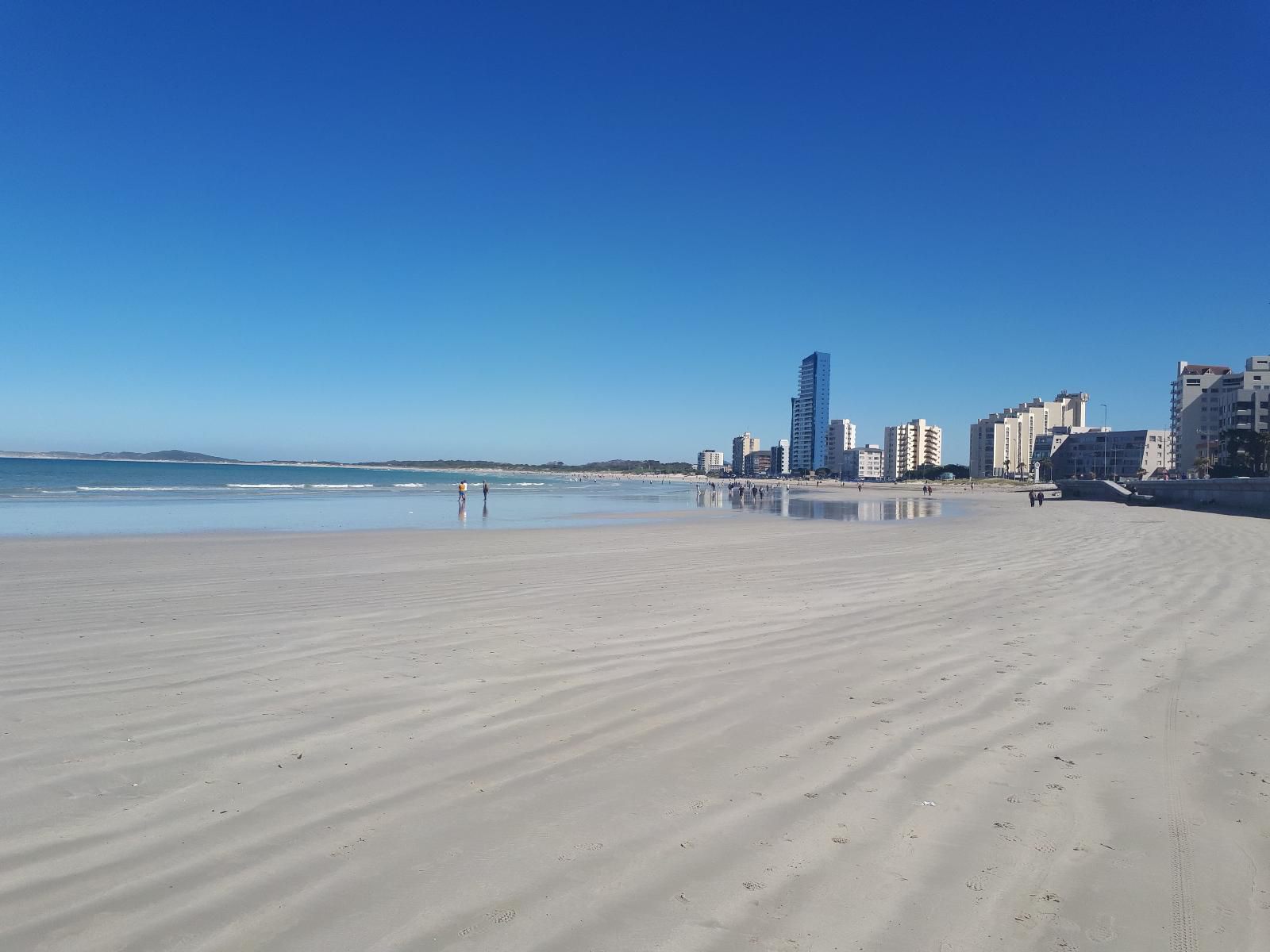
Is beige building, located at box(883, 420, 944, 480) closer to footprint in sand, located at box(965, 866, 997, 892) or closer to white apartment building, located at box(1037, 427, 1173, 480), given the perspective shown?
white apartment building, located at box(1037, 427, 1173, 480)

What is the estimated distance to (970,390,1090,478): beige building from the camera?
162 metres

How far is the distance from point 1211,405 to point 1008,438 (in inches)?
2427

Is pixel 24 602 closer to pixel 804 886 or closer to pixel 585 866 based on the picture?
pixel 585 866

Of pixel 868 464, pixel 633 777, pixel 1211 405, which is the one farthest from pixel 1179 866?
pixel 868 464

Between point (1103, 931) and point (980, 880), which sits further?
point (980, 880)

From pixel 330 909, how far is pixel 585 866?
3.14 ft

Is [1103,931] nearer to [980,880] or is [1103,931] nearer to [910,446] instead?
[980,880]

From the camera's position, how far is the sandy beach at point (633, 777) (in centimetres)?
269

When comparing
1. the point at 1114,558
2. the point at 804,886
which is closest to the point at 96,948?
the point at 804,886

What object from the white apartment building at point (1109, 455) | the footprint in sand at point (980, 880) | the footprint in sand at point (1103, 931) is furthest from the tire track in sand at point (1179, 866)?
the white apartment building at point (1109, 455)

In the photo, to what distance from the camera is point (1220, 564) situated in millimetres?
12891

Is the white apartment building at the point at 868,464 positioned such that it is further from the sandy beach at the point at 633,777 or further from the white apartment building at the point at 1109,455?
the sandy beach at the point at 633,777

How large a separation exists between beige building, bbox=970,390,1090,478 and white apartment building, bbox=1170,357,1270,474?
4390 cm

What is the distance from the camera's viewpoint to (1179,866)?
120 inches
